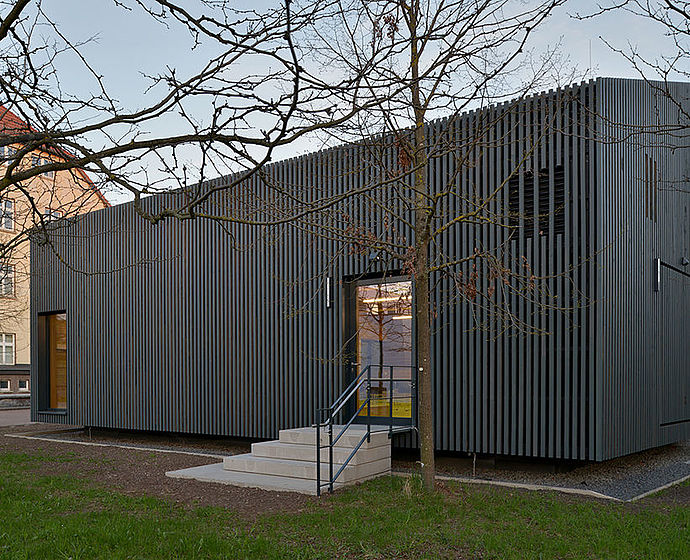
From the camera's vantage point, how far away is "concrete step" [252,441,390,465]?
9.55 meters

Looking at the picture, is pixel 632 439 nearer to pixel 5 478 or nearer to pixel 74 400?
pixel 5 478

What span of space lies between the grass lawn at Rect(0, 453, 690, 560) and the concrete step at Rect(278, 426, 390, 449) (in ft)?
4.19

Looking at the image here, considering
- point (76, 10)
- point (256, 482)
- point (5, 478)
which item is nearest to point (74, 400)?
point (5, 478)

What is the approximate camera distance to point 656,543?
6332mm

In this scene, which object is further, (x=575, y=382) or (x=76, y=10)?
(x=575, y=382)

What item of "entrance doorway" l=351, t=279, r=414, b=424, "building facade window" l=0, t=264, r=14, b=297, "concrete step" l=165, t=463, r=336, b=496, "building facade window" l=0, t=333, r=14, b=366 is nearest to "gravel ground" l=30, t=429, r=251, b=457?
"concrete step" l=165, t=463, r=336, b=496

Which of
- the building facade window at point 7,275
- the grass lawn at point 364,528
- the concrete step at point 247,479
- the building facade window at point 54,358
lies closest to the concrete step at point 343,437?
the concrete step at point 247,479

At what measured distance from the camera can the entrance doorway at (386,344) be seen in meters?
11.3

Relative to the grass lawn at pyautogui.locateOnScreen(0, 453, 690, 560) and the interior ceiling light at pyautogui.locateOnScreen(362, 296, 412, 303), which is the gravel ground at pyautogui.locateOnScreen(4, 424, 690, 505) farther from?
the interior ceiling light at pyautogui.locateOnScreen(362, 296, 412, 303)

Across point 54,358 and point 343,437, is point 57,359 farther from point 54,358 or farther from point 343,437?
point 343,437

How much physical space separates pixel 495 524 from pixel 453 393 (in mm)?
3553

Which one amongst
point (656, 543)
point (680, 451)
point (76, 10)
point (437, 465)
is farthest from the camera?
point (680, 451)

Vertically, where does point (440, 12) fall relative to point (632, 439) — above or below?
above

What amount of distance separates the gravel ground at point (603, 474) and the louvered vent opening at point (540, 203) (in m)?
3.23
